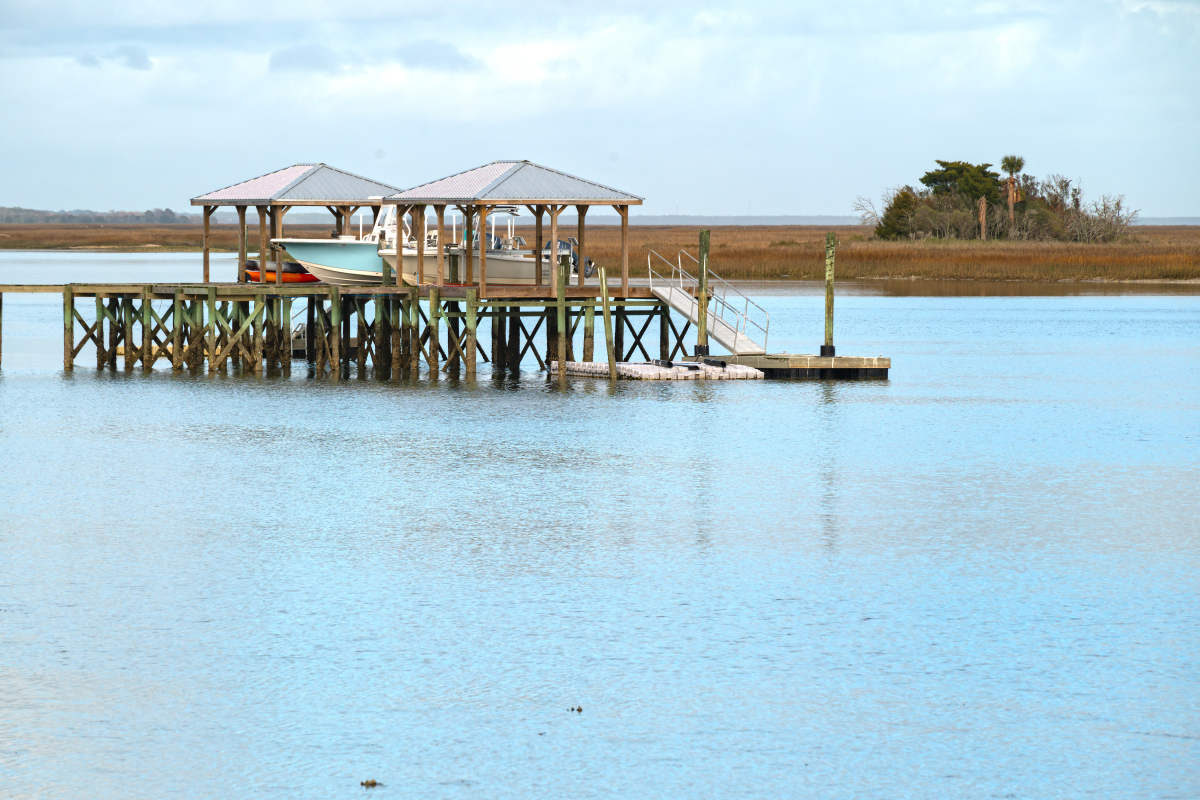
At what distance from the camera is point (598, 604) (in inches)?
542

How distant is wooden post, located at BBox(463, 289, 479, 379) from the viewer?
32125mm

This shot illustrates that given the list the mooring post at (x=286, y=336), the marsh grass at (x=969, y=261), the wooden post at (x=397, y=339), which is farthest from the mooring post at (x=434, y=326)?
the marsh grass at (x=969, y=261)

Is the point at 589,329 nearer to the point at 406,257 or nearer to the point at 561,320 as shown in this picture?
the point at 561,320

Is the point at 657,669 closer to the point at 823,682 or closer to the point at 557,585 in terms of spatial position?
the point at 823,682

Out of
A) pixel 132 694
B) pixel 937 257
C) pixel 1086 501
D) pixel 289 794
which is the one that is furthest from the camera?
pixel 937 257

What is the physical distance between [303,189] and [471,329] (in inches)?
250

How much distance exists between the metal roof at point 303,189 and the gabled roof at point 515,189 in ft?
6.89

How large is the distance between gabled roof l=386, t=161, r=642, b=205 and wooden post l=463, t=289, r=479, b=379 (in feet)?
6.71

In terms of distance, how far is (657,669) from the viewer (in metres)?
11.7

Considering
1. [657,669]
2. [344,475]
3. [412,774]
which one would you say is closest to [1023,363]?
[344,475]

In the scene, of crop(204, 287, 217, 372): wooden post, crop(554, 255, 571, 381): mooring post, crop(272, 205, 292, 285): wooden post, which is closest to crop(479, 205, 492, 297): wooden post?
crop(554, 255, 571, 381): mooring post

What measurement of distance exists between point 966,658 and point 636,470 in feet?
32.0

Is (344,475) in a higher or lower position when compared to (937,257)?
lower

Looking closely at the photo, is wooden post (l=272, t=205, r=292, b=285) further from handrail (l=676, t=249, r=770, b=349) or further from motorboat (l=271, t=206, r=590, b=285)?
handrail (l=676, t=249, r=770, b=349)
